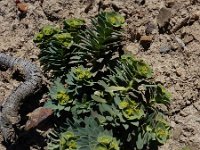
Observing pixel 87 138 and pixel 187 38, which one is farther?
pixel 187 38

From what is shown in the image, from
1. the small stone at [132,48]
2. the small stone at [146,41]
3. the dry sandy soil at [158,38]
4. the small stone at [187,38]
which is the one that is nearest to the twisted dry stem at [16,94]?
the dry sandy soil at [158,38]

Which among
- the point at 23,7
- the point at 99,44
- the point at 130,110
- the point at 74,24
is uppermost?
the point at 23,7

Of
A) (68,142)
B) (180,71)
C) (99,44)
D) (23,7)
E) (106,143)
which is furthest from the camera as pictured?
(23,7)

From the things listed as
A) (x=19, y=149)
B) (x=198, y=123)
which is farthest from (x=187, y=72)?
(x=19, y=149)

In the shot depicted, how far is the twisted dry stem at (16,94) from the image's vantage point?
315 cm

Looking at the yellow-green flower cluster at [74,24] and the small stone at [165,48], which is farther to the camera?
the small stone at [165,48]

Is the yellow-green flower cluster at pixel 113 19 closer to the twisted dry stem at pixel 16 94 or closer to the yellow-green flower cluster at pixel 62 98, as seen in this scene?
the yellow-green flower cluster at pixel 62 98

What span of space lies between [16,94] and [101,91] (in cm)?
72

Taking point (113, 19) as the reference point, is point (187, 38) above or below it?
below

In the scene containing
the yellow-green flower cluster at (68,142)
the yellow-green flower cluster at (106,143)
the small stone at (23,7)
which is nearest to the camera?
the yellow-green flower cluster at (106,143)

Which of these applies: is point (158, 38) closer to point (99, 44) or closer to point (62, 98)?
point (99, 44)

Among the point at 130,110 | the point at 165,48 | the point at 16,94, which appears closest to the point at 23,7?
the point at 16,94

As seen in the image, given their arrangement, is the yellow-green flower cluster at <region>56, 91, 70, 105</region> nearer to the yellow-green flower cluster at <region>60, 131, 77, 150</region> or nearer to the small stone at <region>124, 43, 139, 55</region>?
the yellow-green flower cluster at <region>60, 131, 77, 150</region>

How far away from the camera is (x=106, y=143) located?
2527 millimetres
